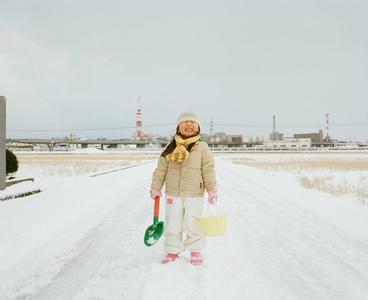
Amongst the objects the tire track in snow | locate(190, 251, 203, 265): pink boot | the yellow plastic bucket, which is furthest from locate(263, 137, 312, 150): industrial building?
the yellow plastic bucket

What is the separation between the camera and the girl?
3.96m

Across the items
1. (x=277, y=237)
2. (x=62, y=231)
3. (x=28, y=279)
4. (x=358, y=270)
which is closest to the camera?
(x=28, y=279)

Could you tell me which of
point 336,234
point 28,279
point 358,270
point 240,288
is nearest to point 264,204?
point 336,234

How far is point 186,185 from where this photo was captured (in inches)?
158

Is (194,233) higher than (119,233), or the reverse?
(194,233)

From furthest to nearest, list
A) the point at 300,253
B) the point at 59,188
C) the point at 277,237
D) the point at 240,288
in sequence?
the point at 59,188 → the point at 277,237 → the point at 300,253 → the point at 240,288

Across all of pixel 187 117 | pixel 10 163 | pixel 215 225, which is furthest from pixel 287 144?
pixel 215 225

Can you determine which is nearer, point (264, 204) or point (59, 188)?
point (264, 204)

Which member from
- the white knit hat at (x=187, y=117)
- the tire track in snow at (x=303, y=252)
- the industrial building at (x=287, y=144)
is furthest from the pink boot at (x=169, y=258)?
the industrial building at (x=287, y=144)

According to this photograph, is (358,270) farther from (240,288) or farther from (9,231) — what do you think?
(9,231)

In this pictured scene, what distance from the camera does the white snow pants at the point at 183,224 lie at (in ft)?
13.0

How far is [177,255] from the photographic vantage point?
4051mm

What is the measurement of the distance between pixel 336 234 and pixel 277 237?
921mm

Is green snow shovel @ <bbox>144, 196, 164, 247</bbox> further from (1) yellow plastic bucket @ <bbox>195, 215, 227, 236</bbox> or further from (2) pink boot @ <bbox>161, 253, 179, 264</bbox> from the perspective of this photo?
(1) yellow plastic bucket @ <bbox>195, 215, 227, 236</bbox>
